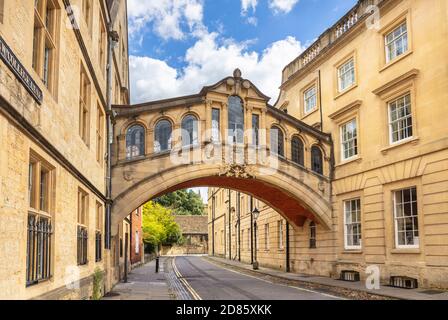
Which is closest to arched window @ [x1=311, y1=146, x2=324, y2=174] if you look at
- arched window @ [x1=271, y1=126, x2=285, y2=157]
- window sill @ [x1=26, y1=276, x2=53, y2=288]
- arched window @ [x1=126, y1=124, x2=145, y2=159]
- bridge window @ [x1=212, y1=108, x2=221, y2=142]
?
arched window @ [x1=271, y1=126, x2=285, y2=157]

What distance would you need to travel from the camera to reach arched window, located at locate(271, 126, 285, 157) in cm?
2342

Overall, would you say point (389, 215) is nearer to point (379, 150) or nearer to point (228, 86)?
point (379, 150)

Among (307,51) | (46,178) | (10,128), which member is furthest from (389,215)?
(10,128)

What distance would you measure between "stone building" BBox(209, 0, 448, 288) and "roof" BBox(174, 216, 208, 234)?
55579 millimetres

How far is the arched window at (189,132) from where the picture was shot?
21.8 meters

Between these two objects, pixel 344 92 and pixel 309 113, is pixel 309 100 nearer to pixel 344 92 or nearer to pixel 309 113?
pixel 309 113

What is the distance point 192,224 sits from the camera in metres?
84.6

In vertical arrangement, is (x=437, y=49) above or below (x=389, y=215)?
above

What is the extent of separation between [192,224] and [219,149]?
63.5 m

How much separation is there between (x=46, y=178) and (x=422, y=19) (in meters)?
14.4

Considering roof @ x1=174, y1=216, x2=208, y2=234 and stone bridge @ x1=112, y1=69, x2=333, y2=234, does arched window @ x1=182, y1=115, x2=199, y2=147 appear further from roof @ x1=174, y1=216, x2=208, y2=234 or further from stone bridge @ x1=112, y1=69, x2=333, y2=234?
roof @ x1=174, y1=216, x2=208, y2=234

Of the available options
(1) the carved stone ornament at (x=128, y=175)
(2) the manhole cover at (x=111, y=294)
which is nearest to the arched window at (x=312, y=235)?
(1) the carved stone ornament at (x=128, y=175)

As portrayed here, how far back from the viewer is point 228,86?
22.6 meters

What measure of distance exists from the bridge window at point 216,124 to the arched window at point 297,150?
3924 millimetres
